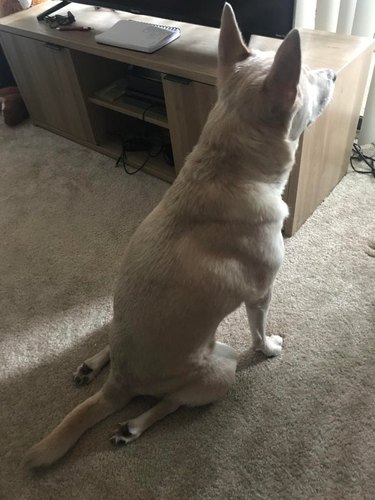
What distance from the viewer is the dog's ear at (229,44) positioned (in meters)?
1.01

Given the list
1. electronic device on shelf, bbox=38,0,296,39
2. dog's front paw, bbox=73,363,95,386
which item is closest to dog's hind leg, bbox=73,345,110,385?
dog's front paw, bbox=73,363,95,386

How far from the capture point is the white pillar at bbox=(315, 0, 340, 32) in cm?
183

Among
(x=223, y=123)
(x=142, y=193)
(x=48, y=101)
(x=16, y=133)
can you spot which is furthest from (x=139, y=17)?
(x=223, y=123)

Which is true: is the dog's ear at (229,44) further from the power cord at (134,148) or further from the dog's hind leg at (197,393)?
the power cord at (134,148)

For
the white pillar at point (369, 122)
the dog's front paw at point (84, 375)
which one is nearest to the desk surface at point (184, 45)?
A: the white pillar at point (369, 122)

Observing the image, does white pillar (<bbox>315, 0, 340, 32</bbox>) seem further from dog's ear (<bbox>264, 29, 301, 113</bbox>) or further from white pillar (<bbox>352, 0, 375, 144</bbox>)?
dog's ear (<bbox>264, 29, 301, 113</bbox>)

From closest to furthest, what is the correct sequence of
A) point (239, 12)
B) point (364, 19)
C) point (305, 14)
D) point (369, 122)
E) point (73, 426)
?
point (73, 426)
point (239, 12)
point (364, 19)
point (305, 14)
point (369, 122)

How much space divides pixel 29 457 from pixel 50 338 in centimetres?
51

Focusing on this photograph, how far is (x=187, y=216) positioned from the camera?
0.99m

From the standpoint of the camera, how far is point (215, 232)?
3.29 feet

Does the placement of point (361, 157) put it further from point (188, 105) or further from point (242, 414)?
point (242, 414)

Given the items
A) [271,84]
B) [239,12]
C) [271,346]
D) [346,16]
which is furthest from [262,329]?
[346,16]

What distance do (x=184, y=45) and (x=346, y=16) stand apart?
72 centimetres

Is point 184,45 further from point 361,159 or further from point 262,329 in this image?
point 262,329
